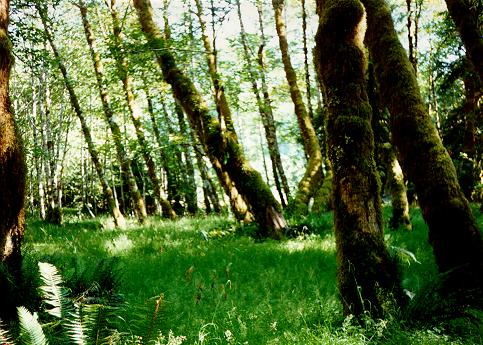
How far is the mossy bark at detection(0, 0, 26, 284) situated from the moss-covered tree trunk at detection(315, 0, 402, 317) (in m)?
3.59

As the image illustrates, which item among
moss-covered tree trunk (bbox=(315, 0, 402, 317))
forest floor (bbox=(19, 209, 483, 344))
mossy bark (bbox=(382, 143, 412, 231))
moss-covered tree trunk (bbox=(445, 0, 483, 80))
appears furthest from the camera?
mossy bark (bbox=(382, 143, 412, 231))

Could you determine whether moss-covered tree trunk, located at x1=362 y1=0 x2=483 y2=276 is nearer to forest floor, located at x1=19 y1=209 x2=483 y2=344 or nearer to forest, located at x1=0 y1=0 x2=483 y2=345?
forest, located at x1=0 y1=0 x2=483 y2=345

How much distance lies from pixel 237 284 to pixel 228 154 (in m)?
3.88

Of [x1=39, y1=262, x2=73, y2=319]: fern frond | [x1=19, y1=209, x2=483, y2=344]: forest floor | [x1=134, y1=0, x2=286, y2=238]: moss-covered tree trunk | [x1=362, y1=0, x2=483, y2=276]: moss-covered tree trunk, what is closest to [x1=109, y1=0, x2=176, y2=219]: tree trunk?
[x1=134, y1=0, x2=286, y2=238]: moss-covered tree trunk

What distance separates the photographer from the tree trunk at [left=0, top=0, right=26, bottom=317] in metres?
4.82

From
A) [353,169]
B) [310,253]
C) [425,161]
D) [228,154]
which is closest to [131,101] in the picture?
[228,154]

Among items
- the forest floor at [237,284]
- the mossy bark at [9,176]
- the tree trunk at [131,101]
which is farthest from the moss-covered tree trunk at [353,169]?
the tree trunk at [131,101]

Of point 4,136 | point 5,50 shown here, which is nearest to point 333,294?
point 4,136

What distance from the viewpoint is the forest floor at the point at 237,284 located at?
3621 millimetres

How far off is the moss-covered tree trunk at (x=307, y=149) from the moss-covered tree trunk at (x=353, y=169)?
28.8 ft

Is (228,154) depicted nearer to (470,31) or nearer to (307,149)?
(470,31)

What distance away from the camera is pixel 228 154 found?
9430 mm

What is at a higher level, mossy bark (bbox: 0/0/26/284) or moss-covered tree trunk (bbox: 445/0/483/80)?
moss-covered tree trunk (bbox: 445/0/483/80)

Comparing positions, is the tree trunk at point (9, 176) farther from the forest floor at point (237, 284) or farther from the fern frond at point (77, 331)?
the fern frond at point (77, 331)
